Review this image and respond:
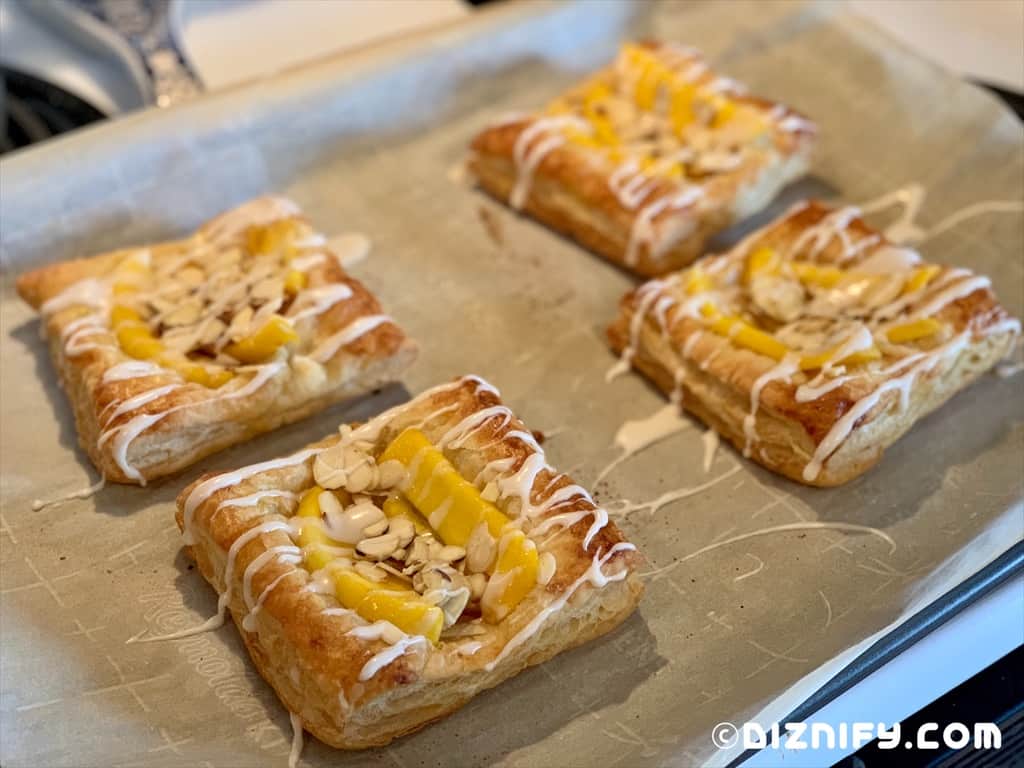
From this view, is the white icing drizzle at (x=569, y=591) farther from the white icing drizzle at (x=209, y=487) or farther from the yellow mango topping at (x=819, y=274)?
the yellow mango topping at (x=819, y=274)

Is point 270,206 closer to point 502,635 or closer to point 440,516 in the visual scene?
point 440,516

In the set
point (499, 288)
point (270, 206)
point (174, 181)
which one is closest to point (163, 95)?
point (174, 181)

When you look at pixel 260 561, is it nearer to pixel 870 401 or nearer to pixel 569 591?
pixel 569 591

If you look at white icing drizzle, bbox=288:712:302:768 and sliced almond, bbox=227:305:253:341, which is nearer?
white icing drizzle, bbox=288:712:302:768

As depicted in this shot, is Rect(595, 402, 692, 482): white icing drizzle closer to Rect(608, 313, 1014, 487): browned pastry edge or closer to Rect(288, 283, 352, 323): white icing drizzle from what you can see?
Rect(608, 313, 1014, 487): browned pastry edge

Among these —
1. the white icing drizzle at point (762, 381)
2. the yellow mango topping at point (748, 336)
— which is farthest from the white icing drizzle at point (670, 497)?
the yellow mango topping at point (748, 336)

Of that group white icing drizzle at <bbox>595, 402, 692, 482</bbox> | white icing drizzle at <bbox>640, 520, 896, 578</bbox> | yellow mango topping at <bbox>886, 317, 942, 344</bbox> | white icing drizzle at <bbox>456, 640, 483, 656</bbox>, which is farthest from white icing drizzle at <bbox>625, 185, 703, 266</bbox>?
white icing drizzle at <bbox>456, 640, 483, 656</bbox>
